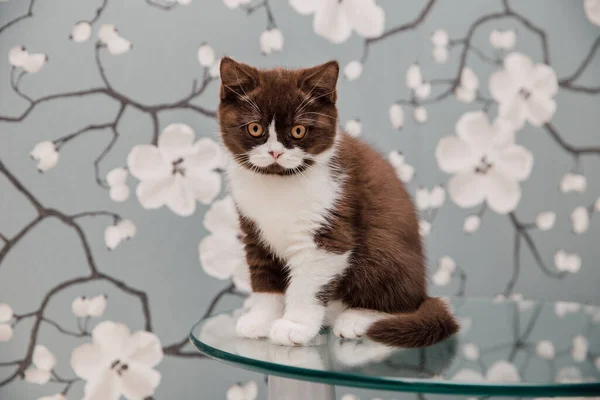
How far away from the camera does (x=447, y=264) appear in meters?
1.54

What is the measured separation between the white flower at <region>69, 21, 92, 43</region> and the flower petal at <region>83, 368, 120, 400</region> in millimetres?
808

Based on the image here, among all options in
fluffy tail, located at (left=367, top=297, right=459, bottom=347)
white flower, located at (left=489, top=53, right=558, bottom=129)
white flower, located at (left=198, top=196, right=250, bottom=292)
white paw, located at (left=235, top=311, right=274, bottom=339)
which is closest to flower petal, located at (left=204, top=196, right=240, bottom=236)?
white flower, located at (left=198, top=196, right=250, bottom=292)

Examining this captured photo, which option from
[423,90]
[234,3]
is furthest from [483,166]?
[234,3]

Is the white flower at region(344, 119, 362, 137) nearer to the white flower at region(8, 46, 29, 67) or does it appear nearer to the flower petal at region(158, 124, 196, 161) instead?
the flower petal at region(158, 124, 196, 161)

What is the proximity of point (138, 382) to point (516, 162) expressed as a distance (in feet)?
3.70

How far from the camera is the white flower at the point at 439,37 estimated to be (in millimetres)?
1513

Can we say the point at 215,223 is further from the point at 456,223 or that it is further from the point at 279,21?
the point at 456,223

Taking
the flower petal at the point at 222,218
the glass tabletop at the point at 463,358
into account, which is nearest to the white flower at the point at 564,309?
the glass tabletop at the point at 463,358

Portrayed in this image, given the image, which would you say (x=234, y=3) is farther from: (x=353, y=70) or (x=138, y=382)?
(x=138, y=382)

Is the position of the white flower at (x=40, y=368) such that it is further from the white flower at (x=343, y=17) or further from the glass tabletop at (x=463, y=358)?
the white flower at (x=343, y=17)

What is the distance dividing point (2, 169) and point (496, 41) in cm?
128

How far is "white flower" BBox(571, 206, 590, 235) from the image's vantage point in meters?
1.51

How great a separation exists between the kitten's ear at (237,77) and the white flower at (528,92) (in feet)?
2.89

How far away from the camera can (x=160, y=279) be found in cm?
143
